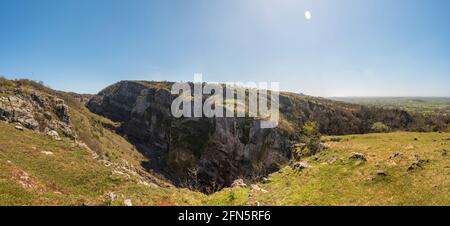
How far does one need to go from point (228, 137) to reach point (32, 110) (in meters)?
86.2

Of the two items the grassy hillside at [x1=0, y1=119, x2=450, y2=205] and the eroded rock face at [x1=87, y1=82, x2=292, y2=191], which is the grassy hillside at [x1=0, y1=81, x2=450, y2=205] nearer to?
the grassy hillside at [x1=0, y1=119, x2=450, y2=205]

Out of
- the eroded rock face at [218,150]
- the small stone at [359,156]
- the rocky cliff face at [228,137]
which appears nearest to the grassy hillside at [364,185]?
the small stone at [359,156]

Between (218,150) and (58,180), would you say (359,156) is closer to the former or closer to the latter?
(58,180)

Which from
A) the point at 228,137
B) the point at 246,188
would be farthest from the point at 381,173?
the point at 228,137

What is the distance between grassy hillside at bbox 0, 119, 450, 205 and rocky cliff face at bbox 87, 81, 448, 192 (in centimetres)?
5058

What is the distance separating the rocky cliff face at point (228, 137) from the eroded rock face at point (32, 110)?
4656 cm

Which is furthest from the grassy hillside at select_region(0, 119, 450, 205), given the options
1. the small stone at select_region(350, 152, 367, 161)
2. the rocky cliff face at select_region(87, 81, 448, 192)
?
the rocky cliff face at select_region(87, 81, 448, 192)

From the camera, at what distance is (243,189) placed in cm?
2509

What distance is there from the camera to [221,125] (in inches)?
5177

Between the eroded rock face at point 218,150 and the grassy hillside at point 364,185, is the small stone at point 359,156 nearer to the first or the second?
the grassy hillside at point 364,185

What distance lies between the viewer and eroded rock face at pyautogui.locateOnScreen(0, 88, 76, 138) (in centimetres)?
4094
